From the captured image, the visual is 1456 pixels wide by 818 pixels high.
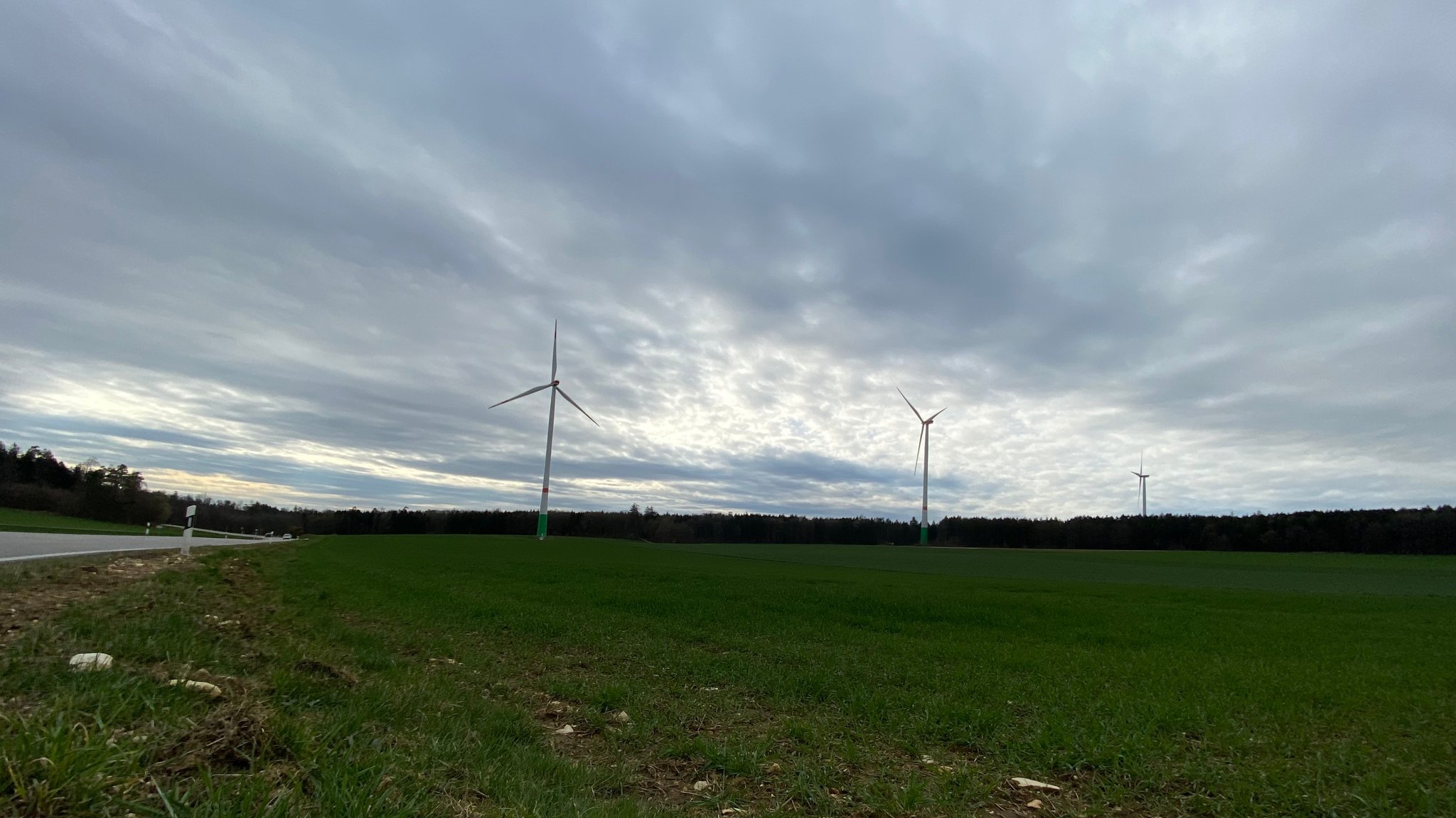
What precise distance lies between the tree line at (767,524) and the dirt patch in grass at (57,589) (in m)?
110

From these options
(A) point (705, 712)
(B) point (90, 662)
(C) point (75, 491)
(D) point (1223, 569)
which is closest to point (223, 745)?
(B) point (90, 662)

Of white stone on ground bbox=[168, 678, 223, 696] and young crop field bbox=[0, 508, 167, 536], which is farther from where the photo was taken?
young crop field bbox=[0, 508, 167, 536]

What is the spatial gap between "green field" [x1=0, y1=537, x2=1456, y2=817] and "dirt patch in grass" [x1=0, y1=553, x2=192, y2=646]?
0.55 m

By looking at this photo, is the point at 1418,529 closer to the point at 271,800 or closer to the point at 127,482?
the point at 271,800

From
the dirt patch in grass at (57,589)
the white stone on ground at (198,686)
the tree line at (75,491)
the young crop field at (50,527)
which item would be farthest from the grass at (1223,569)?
the tree line at (75,491)

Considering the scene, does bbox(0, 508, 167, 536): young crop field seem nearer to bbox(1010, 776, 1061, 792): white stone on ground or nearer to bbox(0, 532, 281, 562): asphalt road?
bbox(0, 532, 281, 562): asphalt road

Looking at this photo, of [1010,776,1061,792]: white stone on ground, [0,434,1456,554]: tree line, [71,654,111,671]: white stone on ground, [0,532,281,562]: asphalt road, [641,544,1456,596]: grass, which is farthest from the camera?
[0,434,1456,554]: tree line

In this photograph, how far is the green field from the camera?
14.3 ft

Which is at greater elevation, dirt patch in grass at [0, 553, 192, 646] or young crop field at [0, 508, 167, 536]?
dirt patch in grass at [0, 553, 192, 646]

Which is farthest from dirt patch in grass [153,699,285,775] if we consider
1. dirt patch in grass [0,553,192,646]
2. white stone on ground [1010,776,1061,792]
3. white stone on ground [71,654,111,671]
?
white stone on ground [1010,776,1061,792]

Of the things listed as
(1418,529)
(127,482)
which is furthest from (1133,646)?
(127,482)

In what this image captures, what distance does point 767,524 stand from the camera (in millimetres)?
162750

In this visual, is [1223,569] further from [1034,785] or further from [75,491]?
[75,491]

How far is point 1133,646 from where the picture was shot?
16.0 m
